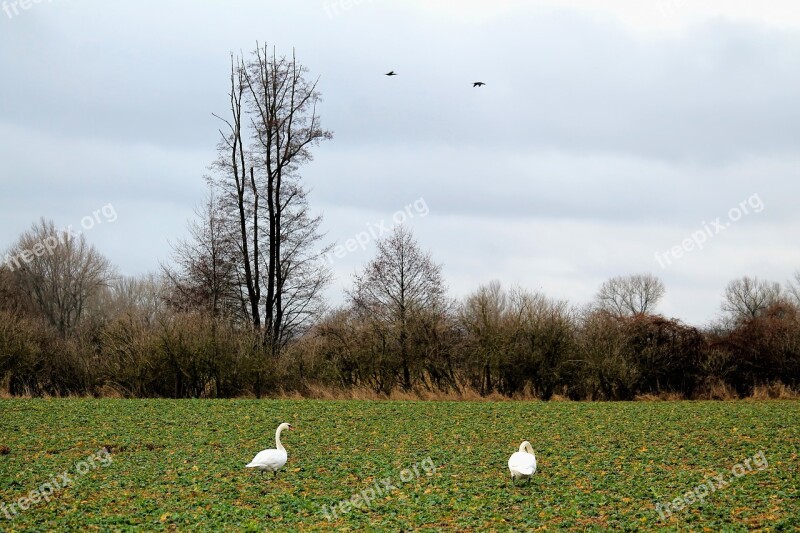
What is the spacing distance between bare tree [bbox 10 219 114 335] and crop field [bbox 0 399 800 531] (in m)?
38.5

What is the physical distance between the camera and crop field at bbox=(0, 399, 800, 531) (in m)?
10.6

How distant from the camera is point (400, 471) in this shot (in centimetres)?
→ 1385

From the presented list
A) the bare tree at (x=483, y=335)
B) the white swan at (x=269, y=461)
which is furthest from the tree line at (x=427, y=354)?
the white swan at (x=269, y=461)

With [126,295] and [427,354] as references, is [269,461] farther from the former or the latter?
[126,295]

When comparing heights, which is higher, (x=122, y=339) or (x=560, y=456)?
(x=122, y=339)

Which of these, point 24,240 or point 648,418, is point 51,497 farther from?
point 24,240

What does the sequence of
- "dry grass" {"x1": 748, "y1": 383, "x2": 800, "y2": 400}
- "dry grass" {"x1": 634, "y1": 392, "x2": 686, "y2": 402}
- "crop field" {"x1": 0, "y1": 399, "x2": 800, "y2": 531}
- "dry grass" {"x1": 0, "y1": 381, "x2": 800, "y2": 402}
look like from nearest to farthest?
1. "crop field" {"x1": 0, "y1": 399, "x2": 800, "y2": 531}
2. "dry grass" {"x1": 748, "y1": 383, "x2": 800, "y2": 400}
3. "dry grass" {"x1": 0, "y1": 381, "x2": 800, "y2": 402}
4. "dry grass" {"x1": 634, "y1": 392, "x2": 686, "y2": 402}

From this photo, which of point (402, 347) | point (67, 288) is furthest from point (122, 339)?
point (67, 288)

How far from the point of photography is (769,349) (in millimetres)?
29875

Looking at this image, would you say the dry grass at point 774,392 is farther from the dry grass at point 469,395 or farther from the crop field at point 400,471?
the crop field at point 400,471

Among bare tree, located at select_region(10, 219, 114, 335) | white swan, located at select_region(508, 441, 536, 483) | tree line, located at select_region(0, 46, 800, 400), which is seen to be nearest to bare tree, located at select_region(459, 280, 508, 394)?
tree line, located at select_region(0, 46, 800, 400)

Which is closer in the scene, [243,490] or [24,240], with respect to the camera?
[243,490]

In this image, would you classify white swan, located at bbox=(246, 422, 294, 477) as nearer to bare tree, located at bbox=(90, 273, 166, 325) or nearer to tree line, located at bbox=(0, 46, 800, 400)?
tree line, located at bbox=(0, 46, 800, 400)

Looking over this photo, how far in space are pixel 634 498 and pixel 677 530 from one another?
1842 mm
